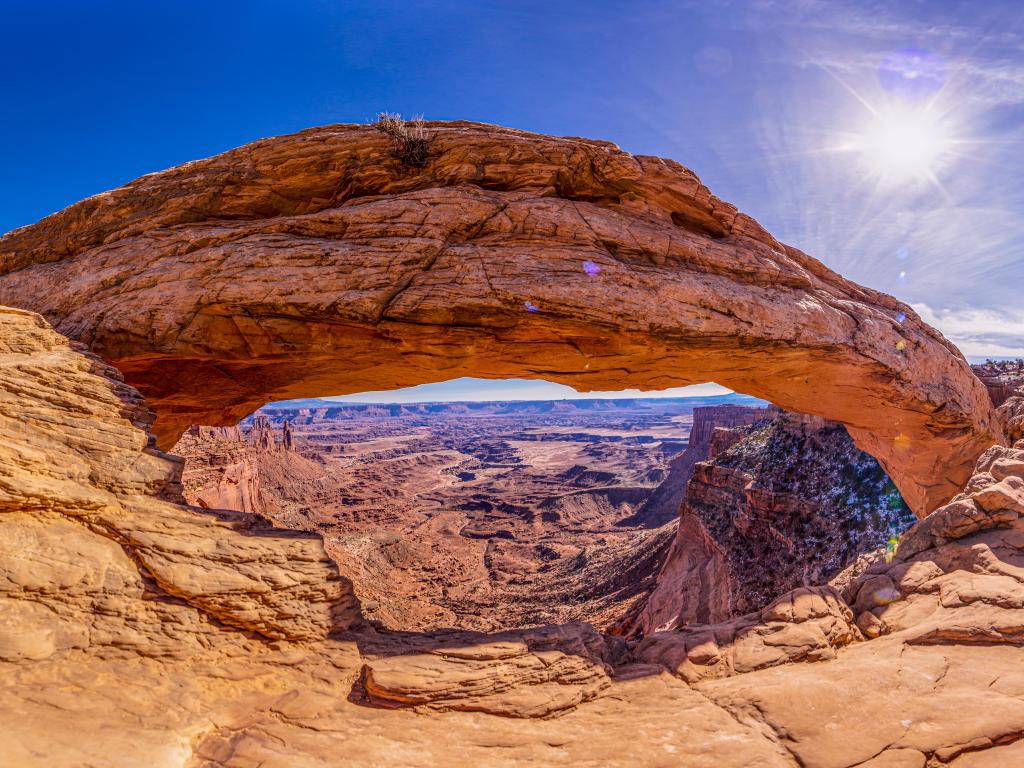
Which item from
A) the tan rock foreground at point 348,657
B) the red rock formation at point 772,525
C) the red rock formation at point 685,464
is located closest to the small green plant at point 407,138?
the tan rock foreground at point 348,657

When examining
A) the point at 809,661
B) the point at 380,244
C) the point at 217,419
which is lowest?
the point at 809,661

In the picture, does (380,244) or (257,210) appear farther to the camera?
(257,210)

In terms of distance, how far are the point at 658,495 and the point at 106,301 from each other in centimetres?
7005

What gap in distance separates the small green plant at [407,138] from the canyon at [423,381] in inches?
11.0

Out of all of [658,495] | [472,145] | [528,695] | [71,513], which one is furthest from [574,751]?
[658,495]

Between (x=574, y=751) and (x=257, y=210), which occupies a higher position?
(x=257, y=210)

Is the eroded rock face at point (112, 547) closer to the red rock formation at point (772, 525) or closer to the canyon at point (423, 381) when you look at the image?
the canyon at point (423, 381)

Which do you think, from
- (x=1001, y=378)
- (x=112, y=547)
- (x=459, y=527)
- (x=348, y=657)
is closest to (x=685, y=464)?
(x=459, y=527)

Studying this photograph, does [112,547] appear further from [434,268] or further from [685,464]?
[685,464]

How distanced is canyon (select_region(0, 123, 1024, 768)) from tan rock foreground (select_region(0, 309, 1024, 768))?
0.04m

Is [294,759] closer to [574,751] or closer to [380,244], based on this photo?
[574,751]

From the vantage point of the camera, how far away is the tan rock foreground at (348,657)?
471cm

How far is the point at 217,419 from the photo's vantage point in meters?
15.9

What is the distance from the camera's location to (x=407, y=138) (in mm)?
9984
